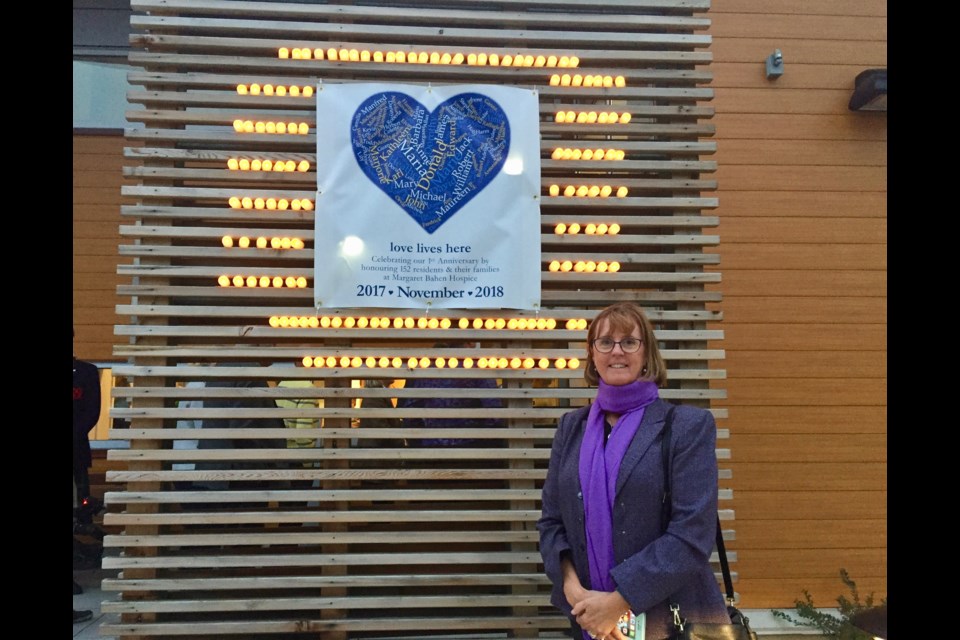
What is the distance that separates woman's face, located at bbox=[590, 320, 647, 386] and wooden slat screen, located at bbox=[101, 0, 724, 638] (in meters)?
1.87

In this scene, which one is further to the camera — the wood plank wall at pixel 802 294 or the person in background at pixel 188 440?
the wood plank wall at pixel 802 294

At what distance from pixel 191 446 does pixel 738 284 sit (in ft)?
15.4

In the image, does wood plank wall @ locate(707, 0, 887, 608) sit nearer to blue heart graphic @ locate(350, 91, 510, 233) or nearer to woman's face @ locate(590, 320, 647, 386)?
blue heart graphic @ locate(350, 91, 510, 233)

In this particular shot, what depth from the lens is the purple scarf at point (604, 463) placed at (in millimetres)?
2846

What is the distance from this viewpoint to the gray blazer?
2.72 metres

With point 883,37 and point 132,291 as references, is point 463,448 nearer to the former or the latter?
point 132,291

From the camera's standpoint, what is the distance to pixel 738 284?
6.42 m

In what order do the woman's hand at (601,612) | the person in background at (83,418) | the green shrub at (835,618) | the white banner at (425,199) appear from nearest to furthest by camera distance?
the woman's hand at (601,612) → the white banner at (425,199) → the green shrub at (835,618) → the person in background at (83,418)

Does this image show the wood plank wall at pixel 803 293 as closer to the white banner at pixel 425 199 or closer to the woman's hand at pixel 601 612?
the white banner at pixel 425 199

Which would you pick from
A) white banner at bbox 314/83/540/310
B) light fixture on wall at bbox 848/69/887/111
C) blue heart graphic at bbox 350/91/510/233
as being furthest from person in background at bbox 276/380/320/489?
light fixture on wall at bbox 848/69/887/111

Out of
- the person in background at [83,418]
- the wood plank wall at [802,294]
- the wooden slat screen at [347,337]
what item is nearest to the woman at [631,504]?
the wooden slat screen at [347,337]

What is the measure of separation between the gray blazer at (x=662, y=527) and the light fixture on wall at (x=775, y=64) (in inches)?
187

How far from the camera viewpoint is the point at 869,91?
20.4ft
